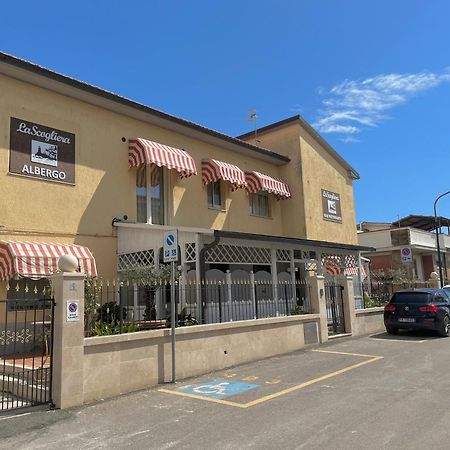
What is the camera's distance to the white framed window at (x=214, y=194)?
1902cm

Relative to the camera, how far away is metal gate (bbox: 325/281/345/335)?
1576 centimetres

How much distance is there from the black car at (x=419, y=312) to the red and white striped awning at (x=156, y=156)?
8.42m

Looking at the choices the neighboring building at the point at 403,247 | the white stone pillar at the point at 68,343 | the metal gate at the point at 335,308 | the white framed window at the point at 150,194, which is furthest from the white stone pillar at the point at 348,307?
the neighboring building at the point at 403,247

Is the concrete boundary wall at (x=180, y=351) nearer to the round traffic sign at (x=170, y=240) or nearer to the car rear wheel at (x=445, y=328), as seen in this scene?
the round traffic sign at (x=170, y=240)

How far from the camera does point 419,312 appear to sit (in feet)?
50.5

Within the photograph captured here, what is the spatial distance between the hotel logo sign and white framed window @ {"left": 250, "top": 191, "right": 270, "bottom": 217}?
3.14 m

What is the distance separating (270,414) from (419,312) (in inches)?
405

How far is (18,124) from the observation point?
1301 cm

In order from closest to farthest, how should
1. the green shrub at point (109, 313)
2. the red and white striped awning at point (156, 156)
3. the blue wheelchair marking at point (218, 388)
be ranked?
1. the blue wheelchair marking at point (218, 388)
2. the green shrub at point (109, 313)
3. the red and white striped awning at point (156, 156)

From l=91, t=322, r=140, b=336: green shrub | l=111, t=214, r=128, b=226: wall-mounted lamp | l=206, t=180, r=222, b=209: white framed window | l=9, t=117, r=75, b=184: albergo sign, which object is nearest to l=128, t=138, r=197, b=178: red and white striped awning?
l=111, t=214, r=128, b=226: wall-mounted lamp

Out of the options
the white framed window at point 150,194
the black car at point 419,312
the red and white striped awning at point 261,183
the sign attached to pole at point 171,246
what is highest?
the red and white striped awning at point 261,183

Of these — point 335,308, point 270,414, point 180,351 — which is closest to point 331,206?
point 335,308

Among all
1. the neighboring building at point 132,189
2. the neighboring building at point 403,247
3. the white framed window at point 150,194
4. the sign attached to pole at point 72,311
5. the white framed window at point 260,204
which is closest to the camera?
the sign attached to pole at point 72,311

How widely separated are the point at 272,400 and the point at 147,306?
4.91 m
